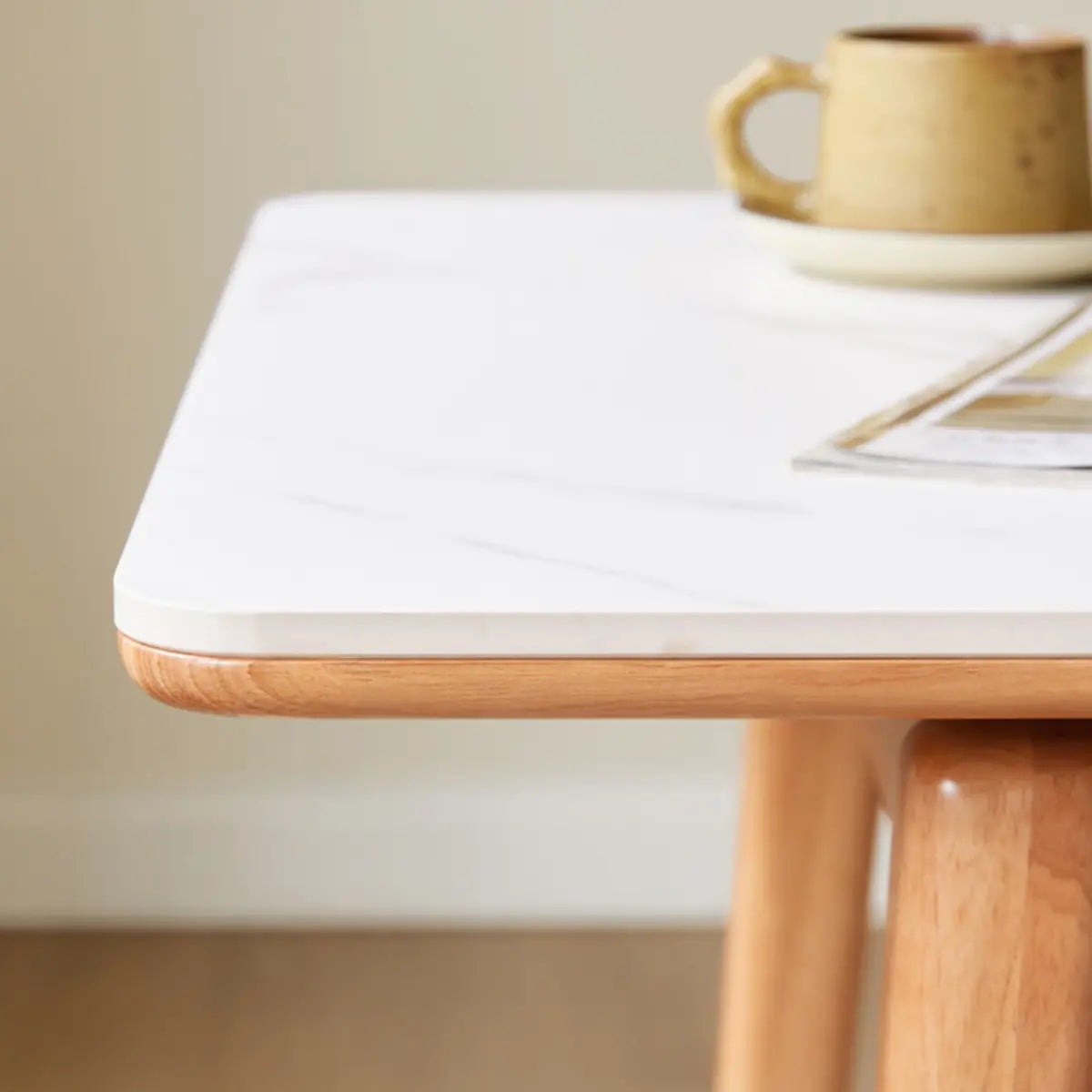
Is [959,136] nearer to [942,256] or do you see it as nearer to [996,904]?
[942,256]

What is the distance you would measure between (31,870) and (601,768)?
0.56 m

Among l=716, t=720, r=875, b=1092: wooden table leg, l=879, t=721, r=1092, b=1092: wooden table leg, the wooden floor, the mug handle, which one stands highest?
the mug handle

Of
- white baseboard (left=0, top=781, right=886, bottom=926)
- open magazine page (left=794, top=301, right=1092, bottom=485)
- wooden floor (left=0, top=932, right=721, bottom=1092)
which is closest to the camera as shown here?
open magazine page (left=794, top=301, right=1092, bottom=485)

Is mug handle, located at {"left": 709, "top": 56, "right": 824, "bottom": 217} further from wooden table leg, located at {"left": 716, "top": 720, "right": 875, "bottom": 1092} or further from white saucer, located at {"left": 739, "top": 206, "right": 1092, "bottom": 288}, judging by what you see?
wooden table leg, located at {"left": 716, "top": 720, "right": 875, "bottom": 1092}

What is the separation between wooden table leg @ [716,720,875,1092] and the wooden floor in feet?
1.74

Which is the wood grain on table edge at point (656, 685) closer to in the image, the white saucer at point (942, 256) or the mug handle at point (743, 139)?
the white saucer at point (942, 256)

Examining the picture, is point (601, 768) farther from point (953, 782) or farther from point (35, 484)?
point (953, 782)

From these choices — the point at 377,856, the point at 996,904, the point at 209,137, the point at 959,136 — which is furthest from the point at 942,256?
the point at 377,856

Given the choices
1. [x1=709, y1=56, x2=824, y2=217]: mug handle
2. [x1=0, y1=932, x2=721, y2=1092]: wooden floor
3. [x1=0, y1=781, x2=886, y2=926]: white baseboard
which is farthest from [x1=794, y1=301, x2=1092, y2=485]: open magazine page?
[x1=0, y1=781, x2=886, y2=926]: white baseboard

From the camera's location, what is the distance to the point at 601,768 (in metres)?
1.74

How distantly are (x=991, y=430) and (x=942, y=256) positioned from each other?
0.24 meters

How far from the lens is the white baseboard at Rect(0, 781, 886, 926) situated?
1.74 m

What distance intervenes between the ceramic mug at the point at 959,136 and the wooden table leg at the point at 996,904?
14.6 inches

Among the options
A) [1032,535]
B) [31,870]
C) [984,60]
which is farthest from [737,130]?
[31,870]
